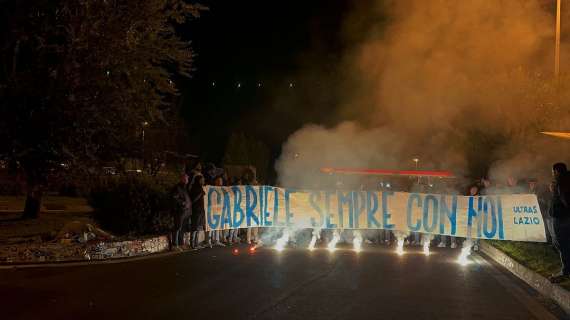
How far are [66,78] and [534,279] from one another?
9.56 metres

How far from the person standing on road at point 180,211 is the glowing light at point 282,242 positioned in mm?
2023

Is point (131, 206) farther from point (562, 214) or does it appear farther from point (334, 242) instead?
point (562, 214)

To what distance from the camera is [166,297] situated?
8352 millimetres

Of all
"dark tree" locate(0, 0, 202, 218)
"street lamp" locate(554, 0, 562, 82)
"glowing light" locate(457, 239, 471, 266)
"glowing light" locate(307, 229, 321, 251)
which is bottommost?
"glowing light" locate(457, 239, 471, 266)

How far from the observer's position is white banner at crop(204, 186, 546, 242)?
46.0 feet

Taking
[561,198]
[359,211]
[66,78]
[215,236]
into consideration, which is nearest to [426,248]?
[359,211]

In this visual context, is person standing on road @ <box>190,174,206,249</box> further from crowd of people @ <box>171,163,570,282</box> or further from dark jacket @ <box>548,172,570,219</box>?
dark jacket @ <box>548,172,570,219</box>

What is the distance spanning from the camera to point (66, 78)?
13547 mm

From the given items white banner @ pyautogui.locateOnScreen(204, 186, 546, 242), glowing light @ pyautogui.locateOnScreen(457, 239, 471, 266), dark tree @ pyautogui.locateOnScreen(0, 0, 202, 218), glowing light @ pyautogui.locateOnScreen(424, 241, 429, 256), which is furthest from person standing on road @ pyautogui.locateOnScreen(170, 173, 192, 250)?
glowing light @ pyautogui.locateOnScreen(457, 239, 471, 266)

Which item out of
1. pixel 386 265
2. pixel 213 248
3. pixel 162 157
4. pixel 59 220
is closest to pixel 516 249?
pixel 386 265

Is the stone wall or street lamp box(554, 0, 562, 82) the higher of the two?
street lamp box(554, 0, 562, 82)

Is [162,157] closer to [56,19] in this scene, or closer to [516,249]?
[56,19]

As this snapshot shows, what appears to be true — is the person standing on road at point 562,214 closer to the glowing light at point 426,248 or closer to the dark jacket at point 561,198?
the dark jacket at point 561,198

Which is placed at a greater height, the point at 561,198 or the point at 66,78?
the point at 66,78
